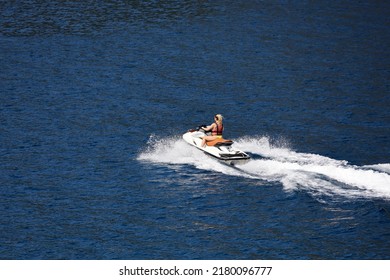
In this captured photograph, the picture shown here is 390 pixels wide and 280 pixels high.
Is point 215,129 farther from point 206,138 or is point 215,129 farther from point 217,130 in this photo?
point 206,138

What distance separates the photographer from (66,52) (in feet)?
257

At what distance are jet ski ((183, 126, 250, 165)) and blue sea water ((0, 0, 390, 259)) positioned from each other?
0.81 m

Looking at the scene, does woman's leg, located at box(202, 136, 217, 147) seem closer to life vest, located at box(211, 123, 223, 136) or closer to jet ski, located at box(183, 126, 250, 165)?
jet ski, located at box(183, 126, 250, 165)

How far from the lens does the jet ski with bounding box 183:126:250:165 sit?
4869 cm

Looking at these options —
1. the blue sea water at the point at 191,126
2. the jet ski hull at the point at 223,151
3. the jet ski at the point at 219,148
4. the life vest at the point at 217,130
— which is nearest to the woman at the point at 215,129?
the life vest at the point at 217,130

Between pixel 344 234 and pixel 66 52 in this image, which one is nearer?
pixel 344 234

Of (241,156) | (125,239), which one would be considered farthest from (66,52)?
(125,239)

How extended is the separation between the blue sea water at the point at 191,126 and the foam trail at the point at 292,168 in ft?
0.45

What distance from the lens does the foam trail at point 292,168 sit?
45438 millimetres

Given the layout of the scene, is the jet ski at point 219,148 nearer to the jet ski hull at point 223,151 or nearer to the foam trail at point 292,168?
the jet ski hull at point 223,151

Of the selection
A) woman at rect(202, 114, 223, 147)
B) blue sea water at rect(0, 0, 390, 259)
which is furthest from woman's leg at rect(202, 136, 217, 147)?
blue sea water at rect(0, 0, 390, 259)

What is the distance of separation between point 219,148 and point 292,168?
517 cm
